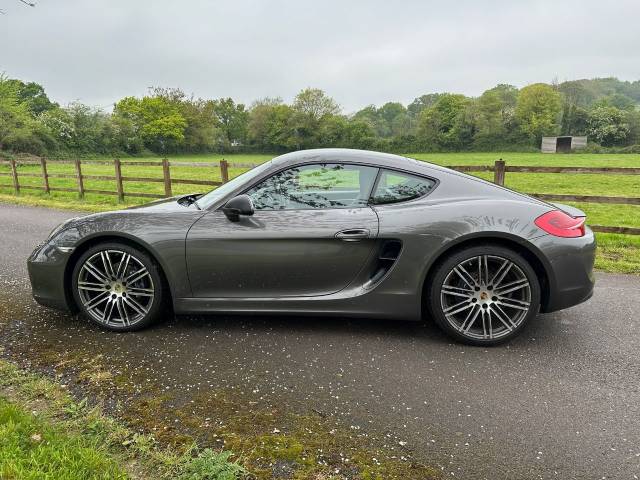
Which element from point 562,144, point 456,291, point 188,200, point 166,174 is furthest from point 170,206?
point 562,144

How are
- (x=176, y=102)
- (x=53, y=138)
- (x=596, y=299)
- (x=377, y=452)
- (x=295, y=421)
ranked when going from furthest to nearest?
1. (x=176, y=102)
2. (x=53, y=138)
3. (x=596, y=299)
4. (x=295, y=421)
5. (x=377, y=452)

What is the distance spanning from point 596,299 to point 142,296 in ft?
12.8

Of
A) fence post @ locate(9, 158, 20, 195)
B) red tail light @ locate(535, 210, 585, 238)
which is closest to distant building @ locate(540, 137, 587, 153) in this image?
fence post @ locate(9, 158, 20, 195)

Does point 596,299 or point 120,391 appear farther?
point 596,299

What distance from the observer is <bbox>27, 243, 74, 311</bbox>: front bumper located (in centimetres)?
342

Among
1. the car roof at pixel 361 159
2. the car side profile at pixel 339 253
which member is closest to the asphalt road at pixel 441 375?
the car side profile at pixel 339 253

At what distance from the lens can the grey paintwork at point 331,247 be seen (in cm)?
312

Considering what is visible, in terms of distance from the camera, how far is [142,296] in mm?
3453

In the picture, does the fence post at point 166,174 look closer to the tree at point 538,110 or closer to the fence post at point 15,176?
the fence post at point 15,176

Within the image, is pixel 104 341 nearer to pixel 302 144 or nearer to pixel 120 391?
pixel 120 391

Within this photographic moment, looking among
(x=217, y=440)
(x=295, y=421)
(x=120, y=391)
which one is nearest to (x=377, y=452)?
(x=295, y=421)

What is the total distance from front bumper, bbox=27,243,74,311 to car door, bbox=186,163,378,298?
100cm

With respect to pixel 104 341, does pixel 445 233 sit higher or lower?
higher

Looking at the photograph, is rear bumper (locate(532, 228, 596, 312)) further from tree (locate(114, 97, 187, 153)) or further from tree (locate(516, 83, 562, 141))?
tree (locate(114, 97, 187, 153))
